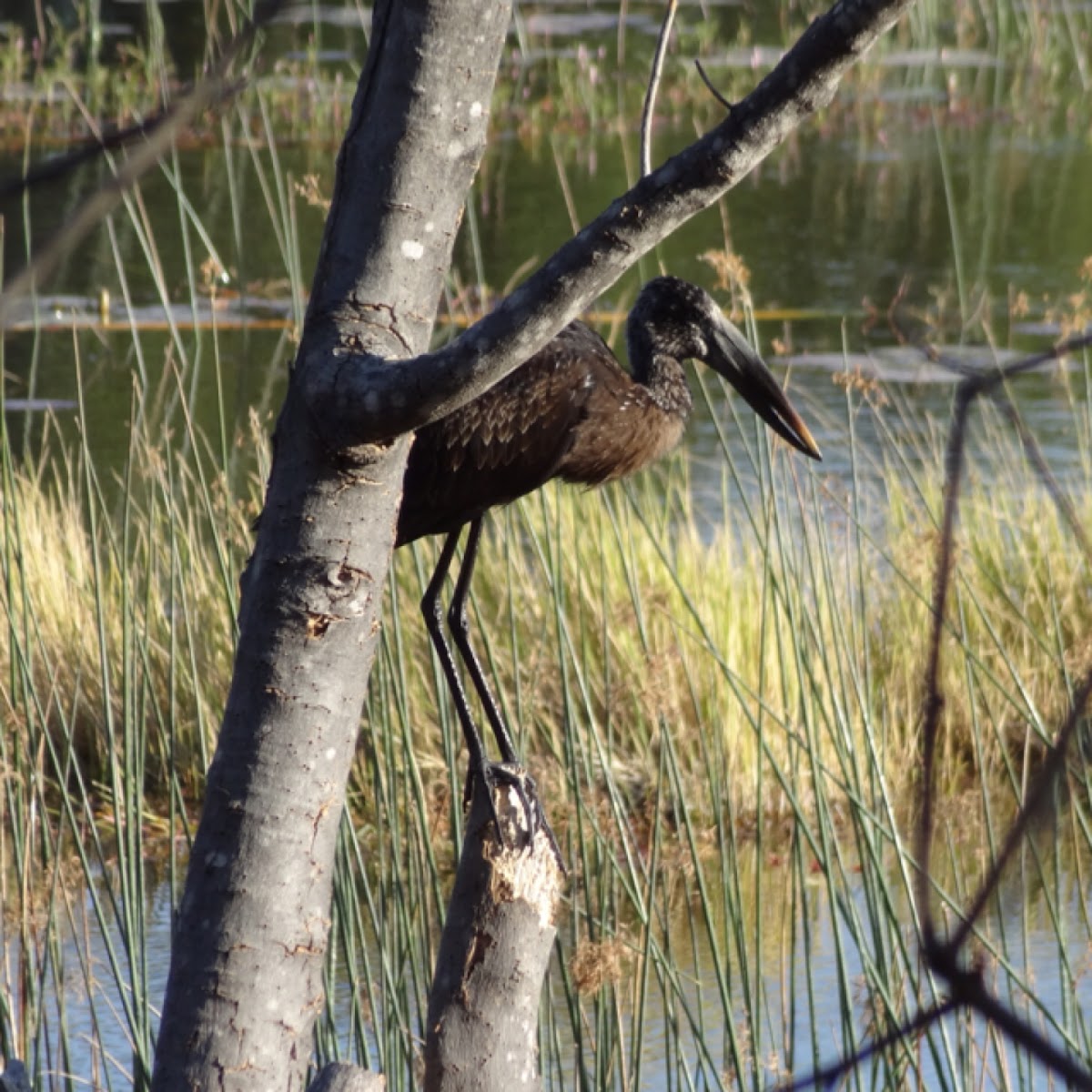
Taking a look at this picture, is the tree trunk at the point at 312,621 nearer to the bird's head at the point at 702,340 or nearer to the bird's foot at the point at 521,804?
the bird's foot at the point at 521,804

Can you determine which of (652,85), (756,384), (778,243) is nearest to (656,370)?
(756,384)

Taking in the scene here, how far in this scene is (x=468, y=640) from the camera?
97.6 inches

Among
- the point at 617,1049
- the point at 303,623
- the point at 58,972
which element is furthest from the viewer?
the point at 58,972

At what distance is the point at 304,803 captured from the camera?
113cm

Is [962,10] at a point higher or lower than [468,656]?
higher

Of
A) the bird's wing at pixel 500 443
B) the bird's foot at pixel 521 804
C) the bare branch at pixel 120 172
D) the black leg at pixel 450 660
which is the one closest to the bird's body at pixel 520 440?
the bird's wing at pixel 500 443

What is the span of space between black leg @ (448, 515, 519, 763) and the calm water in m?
1.42

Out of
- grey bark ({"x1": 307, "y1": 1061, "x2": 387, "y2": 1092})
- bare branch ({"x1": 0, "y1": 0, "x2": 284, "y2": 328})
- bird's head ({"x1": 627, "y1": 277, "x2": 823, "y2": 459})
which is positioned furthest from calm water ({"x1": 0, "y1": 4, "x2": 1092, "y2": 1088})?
bare branch ({"x1": 0, "y1": 0, "x2": 284, "y2": 328})

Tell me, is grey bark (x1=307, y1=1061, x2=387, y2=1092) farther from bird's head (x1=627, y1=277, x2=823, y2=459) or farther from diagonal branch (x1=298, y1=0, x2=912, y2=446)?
bird's head (x1=627, y1=277, x2=823, y2=459)

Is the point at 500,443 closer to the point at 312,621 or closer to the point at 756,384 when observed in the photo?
the point at 756,384

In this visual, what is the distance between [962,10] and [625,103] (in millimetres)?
2155

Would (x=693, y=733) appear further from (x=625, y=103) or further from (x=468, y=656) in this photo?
(x=625, y=103)

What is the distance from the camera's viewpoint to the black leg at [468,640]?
225 centimetres

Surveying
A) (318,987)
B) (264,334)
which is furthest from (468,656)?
(264,334)
